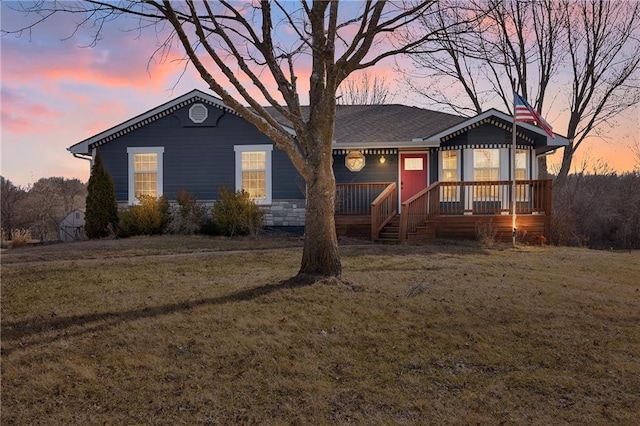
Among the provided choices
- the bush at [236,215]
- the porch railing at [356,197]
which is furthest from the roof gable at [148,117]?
the porch railing at [356,197]

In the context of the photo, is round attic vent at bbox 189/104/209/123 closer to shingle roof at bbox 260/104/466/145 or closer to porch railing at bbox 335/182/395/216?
shingle roof at bbox 260/104/466/145

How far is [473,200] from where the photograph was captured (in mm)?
13953

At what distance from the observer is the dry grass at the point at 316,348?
3525 millimetres

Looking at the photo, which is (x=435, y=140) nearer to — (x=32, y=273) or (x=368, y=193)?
(x=368, y=193)

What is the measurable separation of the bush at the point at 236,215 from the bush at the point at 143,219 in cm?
177

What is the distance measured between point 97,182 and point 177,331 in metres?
11.2

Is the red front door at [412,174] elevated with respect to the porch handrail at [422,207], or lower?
elevated

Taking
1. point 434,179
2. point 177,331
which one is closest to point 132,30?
point 177,331

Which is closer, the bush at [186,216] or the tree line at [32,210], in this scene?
the bush at [186,216]

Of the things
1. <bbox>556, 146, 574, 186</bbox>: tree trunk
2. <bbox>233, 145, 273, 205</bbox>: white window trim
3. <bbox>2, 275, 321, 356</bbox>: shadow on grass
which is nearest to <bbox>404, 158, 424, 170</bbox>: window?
<bbox>233, 145, 273, 205</bbox>: white window trim

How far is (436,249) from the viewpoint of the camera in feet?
37.1

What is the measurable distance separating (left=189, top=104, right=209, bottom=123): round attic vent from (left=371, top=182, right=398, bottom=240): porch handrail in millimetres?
6672

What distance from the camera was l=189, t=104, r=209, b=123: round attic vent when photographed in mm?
15727

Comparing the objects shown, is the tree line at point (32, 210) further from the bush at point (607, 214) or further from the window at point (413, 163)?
the bush at point (607, 214)
